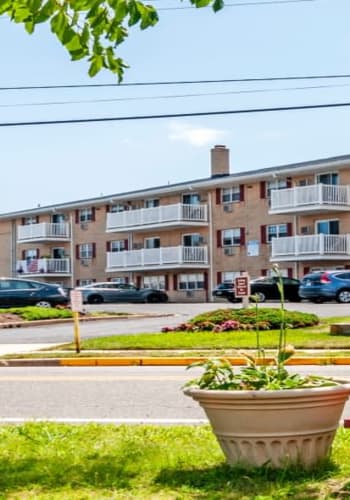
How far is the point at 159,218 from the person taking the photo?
Answer: 180 feet

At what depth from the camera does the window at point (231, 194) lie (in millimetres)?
51938

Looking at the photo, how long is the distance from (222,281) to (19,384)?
131 ft

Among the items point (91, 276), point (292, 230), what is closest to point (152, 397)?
point (292, 230)

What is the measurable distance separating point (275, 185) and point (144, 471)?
147 ft

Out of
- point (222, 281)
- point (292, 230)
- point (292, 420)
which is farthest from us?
point (222, 281)

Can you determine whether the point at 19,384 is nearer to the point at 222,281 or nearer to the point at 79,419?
the point at 79,419

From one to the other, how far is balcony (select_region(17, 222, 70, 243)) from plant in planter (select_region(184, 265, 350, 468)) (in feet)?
189

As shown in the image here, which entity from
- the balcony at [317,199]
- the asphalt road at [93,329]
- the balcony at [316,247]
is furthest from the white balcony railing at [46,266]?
the asphalt road at [93,329]

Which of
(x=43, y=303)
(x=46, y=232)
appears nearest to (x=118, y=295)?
(x=43, y=303)

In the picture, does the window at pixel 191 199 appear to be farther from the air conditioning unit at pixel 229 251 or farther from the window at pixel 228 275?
the window at pixel 228 275

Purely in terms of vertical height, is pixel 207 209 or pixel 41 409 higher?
pixel 207 209

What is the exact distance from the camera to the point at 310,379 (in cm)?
575

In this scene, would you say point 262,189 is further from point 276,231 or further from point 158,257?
point 158,257

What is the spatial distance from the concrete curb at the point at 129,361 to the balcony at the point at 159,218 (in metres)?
36.4
